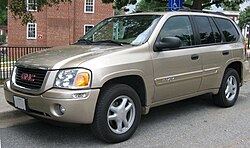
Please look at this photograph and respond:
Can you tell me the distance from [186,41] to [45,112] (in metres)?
2.63

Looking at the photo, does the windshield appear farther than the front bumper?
Yes

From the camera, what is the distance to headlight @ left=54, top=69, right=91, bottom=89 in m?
3.85

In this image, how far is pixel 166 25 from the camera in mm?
5020

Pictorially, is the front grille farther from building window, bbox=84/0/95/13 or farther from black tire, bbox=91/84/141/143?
building window, bbox=84/0/95/13

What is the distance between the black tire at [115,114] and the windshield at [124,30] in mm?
827

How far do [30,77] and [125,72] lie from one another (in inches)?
48.8

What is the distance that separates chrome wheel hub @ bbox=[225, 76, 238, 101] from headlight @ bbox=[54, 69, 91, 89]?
3408 millimetres

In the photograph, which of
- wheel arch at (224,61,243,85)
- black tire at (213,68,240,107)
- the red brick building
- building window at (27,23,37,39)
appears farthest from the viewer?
building window at (27,23,37,39)

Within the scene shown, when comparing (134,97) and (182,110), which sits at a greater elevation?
(134,97)

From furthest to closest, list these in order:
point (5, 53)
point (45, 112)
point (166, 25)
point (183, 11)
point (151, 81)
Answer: point (5, 53) < point (183, 11) < point (166, 25) < point (151, 81) < point (45, 112)

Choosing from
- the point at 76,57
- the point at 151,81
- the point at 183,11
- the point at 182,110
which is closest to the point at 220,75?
the point at 182,110

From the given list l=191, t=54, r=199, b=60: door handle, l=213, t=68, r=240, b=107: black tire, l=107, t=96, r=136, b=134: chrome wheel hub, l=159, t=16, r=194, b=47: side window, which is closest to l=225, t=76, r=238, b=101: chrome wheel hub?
l=213, t=68, r=240, b=107: black tire

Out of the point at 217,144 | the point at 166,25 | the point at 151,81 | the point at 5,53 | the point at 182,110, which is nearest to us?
the point at 217,144

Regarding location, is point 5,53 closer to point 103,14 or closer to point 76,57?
point 76,57
